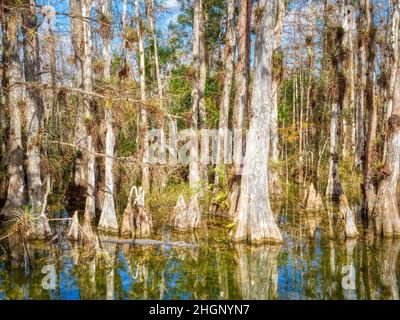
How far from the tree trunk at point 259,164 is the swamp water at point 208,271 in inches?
15.5

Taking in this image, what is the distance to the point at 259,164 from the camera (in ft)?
30.9

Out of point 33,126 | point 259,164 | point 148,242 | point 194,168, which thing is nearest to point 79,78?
point 194,168

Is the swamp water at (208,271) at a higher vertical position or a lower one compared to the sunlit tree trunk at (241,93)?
lower

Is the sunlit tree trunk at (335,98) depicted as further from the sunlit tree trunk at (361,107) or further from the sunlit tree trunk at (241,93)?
the sunlit tree trunk at (241,93)

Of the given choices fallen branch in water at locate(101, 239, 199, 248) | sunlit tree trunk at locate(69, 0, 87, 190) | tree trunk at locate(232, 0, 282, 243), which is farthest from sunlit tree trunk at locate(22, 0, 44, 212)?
tree trunk at locate(232, 0, 282, 243)

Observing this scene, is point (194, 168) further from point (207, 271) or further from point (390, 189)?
point (207, 271)

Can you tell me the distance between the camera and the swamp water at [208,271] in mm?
6133

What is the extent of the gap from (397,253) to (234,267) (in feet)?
10.7

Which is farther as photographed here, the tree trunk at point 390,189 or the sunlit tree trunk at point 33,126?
the tree trunk at point 390,189

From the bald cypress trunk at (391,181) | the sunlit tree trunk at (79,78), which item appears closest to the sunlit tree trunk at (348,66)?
the bald cypress trunk at (391,181)

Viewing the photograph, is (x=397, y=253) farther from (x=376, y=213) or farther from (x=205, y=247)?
(x=205, y=247)

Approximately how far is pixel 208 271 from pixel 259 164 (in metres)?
3.08
